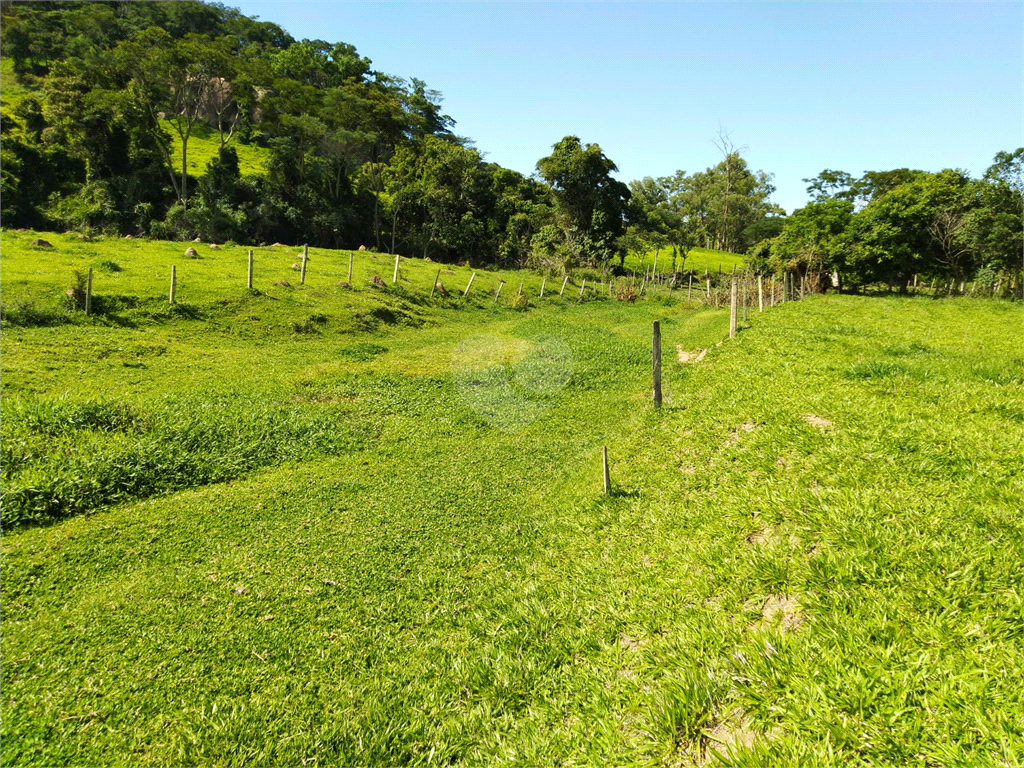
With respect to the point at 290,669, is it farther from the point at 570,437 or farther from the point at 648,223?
the point at 648,223

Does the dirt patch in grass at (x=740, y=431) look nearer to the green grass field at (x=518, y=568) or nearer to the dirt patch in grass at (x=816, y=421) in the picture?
the green grass field at (x=518, y=568)

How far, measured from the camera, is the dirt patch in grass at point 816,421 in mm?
7117

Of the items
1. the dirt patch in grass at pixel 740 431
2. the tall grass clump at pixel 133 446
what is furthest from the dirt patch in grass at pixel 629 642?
the tall grass clump at pixel 133 446

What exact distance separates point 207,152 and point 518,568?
73.6 m

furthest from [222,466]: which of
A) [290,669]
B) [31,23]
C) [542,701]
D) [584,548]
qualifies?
[31,23]

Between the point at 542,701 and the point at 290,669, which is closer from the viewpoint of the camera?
the point at 542,701

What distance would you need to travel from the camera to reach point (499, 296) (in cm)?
3300

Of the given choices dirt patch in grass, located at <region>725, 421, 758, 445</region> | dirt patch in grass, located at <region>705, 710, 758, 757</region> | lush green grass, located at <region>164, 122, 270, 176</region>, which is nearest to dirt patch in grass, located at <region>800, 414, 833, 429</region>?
dirt patch in grass, located at <region>725, 421, 758, 445</region>

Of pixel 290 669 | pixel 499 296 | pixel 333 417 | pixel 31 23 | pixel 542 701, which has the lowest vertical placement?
pixel 290 669

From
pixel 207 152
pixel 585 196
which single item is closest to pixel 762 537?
pixel 585 196

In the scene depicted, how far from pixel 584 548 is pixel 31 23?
11546 centimetres

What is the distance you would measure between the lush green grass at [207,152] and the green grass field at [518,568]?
5056 centimetres

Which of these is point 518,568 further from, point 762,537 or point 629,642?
point 762,537

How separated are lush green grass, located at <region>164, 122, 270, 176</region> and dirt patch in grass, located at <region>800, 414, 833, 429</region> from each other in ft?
191
